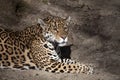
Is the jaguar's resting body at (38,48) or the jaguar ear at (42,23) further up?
the jaguar ear at (42,23)

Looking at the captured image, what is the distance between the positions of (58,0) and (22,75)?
5.62 metres

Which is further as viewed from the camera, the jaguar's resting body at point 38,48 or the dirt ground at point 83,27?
the jaguar's resting body at point 38,48

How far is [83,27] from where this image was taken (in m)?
13.1

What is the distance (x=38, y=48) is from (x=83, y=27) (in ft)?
10.5

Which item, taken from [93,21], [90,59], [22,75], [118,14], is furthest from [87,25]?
[22,75]

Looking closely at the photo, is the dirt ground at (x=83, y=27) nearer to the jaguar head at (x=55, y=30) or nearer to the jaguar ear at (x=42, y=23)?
the jaguar head at (x=55, y=30)

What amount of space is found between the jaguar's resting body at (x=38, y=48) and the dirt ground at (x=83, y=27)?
283 mm

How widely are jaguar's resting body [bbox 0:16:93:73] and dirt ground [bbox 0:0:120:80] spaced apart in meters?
0.28

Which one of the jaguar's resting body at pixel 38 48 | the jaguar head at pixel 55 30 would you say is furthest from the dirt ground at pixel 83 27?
the jaguar head at pixel 55 30

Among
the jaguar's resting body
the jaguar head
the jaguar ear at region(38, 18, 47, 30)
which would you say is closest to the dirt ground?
the jaguar's resting body

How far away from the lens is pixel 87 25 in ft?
43.3

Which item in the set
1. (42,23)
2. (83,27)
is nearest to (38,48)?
(42,23)

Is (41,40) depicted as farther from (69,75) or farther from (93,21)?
(93,21)

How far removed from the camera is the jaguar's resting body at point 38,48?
1003 cm
